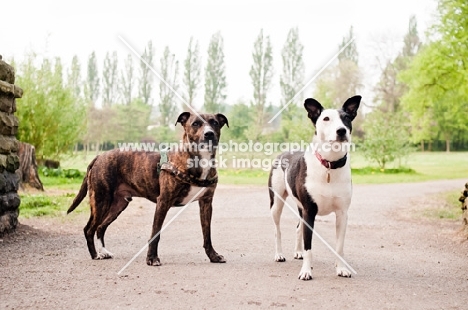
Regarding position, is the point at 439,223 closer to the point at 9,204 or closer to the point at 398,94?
the point at 9,204

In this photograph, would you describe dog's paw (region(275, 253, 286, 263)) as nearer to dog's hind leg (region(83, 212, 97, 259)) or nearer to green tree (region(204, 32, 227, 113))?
dog's hind leg (region(83, 212, 97, 259))

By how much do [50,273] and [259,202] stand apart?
873cm

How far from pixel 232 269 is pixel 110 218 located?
1910mm

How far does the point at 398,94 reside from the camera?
3862 centimetres

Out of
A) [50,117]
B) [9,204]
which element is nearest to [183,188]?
[9,204]

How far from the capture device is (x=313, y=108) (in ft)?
17.4

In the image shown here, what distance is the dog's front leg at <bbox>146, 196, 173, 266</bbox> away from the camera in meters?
5.84

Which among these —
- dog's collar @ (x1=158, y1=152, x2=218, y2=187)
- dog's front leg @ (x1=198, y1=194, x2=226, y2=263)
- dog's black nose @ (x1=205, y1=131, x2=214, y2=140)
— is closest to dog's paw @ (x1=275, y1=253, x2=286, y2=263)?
dog's front leg @ (x1=198, y1=194, x2=226, y2=263)

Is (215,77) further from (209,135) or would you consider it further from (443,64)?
(209,135)

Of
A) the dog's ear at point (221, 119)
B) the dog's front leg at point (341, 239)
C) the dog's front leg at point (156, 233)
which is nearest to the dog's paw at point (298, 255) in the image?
the dog's front leg at point (341, 239)

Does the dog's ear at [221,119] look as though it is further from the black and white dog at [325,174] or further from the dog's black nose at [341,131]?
the dog's black nose at [341,131]

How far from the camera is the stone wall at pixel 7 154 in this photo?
771cm

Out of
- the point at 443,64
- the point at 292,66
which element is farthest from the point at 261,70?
the point at 443,64

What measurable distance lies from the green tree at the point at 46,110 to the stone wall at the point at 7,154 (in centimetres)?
1105
